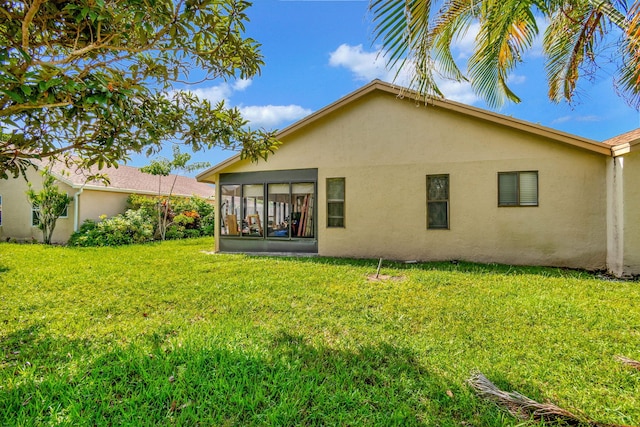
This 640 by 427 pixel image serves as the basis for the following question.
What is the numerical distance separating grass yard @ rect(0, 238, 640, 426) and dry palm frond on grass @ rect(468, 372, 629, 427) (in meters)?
0.13

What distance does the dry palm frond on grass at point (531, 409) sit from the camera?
2066 mm

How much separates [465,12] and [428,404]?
6235mm

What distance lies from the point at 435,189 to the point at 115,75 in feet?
27.7

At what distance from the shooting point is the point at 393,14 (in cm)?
364

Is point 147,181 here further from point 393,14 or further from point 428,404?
point 428,404

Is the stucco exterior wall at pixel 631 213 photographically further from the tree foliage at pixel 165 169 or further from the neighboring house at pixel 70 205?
the neighboring house at pixel 70 205

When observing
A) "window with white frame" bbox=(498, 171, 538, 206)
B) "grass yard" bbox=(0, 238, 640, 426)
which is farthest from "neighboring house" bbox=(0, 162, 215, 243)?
"window with white frame" bbox=(498, 171, 538, 206)

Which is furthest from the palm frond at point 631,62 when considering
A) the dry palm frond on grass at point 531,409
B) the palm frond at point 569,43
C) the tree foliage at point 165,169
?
the tree foliage at point 165,169

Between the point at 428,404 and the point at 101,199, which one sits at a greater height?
the point at 101,199

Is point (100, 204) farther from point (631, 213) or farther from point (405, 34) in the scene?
point (631, 213)

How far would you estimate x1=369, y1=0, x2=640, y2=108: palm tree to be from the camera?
149 inches

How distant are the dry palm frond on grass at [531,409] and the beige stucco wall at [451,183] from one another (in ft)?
22.7

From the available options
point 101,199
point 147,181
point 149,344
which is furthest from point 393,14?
point 147,181

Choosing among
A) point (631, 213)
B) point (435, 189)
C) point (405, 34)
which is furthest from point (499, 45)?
point (631, 213)
